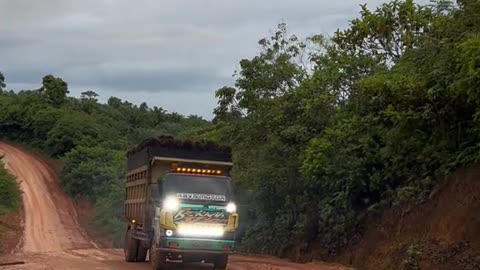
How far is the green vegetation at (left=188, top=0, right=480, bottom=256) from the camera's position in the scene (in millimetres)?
16812

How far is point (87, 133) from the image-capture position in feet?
213

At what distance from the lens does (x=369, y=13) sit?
22.1 m

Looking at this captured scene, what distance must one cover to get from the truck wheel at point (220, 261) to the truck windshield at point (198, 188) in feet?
4.49

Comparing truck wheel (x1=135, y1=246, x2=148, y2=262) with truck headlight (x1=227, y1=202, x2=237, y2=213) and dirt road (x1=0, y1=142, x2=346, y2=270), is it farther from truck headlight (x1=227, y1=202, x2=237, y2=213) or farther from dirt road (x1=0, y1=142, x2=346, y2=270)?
truck headlight (x1=227, y1=202, x2=237, y2=213)

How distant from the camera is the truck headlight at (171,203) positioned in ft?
53.1

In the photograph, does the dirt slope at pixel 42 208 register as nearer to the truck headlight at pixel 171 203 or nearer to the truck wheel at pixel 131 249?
the truck wheel at pixel 131 249

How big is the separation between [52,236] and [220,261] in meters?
25.4

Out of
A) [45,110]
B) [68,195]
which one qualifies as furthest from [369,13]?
[45,110]

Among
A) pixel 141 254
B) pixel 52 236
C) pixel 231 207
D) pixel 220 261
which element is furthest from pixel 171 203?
pixel 52 236

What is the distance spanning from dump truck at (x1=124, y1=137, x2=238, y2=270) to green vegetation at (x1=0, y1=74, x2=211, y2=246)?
2203cm

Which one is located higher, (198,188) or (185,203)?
(198,188)

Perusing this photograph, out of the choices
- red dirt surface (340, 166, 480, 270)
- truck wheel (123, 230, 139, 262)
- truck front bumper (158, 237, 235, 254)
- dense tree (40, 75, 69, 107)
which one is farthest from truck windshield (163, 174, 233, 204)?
dense tree (40, 75, 69, 107)

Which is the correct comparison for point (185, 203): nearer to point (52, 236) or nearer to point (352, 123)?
point (352, 123)

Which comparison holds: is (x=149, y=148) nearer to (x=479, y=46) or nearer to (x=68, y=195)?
(x=479, y=46)
